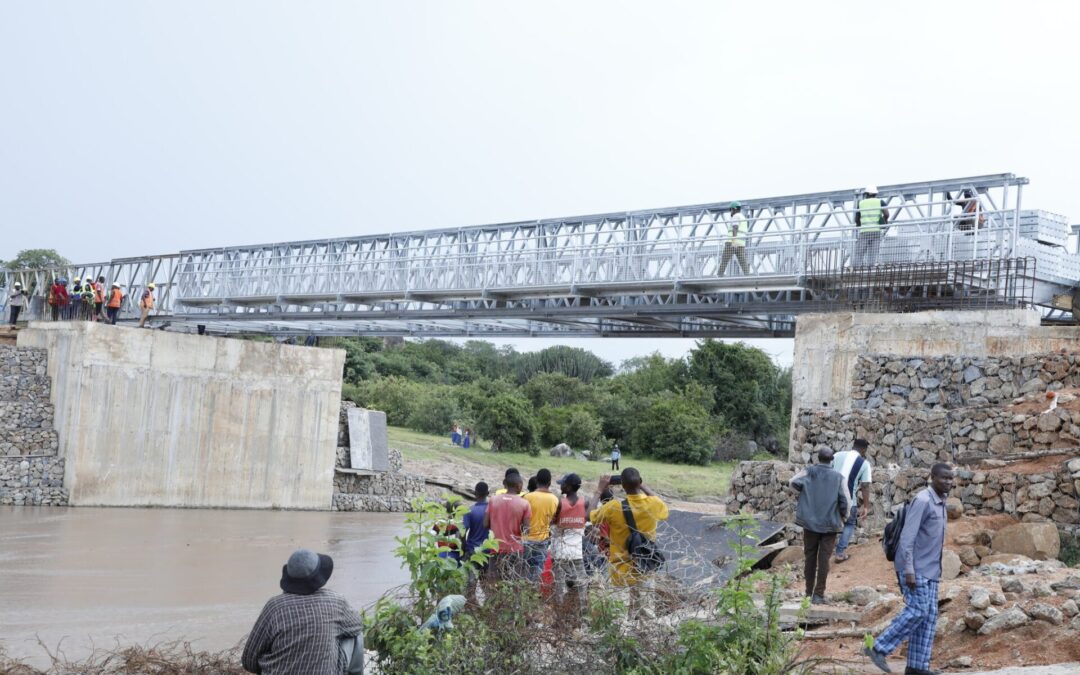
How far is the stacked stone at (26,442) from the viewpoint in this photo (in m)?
23.5

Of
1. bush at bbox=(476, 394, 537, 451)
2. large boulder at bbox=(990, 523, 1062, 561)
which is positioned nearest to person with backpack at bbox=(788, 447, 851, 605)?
large boulder at bbox=(990, 523, 1062, 561)

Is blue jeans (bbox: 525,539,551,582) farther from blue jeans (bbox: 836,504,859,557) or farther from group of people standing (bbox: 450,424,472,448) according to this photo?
group of people standing (bbox: 450,424,472,448)

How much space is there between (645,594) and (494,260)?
24609 millimetres

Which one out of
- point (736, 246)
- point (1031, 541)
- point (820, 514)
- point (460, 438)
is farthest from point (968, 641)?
point (460, 438)

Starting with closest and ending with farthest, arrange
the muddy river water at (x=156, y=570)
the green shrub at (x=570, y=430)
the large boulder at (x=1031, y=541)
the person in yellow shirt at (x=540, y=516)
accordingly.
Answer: the person in yellow shirt at (x=540, y=516), the large boulder at (x=1031, y=541), the muddy river water at (x=156, y=570), the green shrub at (x=570, y=430)

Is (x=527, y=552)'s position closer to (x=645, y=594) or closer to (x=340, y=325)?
(x=645, y=594)

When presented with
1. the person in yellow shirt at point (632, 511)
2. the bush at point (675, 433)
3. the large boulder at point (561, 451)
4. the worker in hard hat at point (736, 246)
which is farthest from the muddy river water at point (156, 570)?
the bush at point (675, 433)

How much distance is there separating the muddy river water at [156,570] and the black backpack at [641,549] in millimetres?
5089

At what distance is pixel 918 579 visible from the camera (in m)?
7.37

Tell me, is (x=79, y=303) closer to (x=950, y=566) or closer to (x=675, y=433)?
(x=675, y=433)

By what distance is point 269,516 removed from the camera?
26422 millimetres

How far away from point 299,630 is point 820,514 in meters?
5.69

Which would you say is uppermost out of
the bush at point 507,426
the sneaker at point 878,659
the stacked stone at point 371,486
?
the sneaker at point 878,659

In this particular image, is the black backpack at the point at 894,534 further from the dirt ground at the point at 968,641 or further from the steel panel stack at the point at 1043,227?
the steel panel stack at the point at 1043,227
